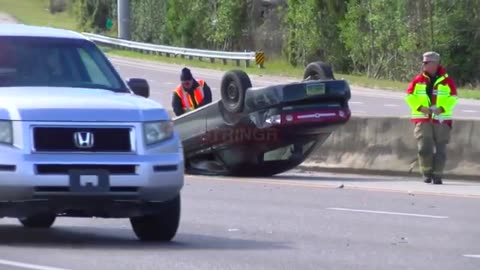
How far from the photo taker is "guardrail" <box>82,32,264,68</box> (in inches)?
2200

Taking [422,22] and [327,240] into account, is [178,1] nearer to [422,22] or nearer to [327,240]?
[422,22]

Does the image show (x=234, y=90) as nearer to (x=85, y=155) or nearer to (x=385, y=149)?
(x=385, y=149)

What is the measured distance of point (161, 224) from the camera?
37.7 ft

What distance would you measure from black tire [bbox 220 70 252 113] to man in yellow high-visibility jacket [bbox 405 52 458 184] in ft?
7.57

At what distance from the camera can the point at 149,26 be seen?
80.1 meters

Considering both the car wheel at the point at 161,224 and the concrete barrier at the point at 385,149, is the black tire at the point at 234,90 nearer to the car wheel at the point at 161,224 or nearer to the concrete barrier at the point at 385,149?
the concrete barrier at the point at 385,149

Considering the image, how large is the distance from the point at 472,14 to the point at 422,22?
7.04ft

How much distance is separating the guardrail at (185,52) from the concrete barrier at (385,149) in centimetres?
3278

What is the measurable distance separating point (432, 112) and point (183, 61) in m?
43.6

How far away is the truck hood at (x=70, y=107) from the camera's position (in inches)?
416

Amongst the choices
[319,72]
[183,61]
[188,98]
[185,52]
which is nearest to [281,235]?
[319,72]

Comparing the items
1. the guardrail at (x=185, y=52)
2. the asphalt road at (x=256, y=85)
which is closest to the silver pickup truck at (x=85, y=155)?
the asphalt road at (x=256, y=85)

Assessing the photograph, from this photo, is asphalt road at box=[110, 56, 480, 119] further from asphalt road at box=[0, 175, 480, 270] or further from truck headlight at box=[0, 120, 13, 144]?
truck headlight at box=[0, 120, 13, 144]

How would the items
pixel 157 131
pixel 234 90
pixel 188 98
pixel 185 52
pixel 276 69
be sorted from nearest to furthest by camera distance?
pixel 157 131, pixel 234 90, pixel 188 98, pixel 276 69, pixel 185 52
